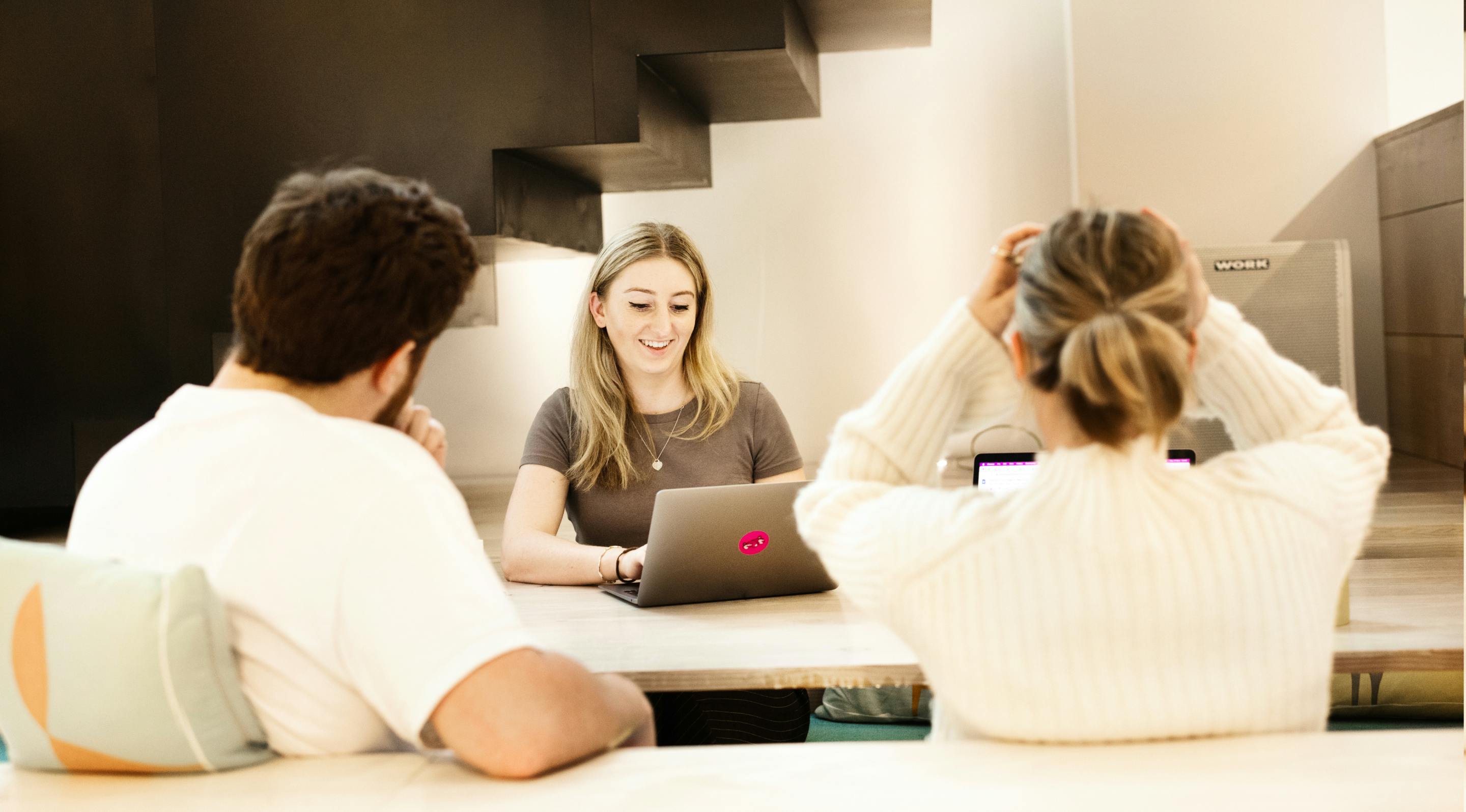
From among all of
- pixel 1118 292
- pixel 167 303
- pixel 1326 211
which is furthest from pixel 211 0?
pixel 1326 211

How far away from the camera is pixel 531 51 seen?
2.72 metres

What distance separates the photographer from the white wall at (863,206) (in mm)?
4660

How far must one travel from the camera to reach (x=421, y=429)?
51.6 inches

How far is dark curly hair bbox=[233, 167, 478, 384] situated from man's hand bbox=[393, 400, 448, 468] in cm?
12

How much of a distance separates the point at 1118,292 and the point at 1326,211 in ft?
12.8

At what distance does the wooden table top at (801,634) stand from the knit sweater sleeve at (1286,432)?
34 centimetres

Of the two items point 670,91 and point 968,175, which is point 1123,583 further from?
point 968,175

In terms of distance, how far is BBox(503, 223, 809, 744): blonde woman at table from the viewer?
7.41ft

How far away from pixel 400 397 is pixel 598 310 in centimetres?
122

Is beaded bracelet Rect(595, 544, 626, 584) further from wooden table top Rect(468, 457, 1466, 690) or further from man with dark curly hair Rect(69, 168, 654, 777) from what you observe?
man with dark curly hair Rect(69, 168, 654, 777)

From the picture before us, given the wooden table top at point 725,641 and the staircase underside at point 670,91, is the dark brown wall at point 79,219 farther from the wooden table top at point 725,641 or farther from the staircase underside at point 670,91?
the wooden table top at point 725,641

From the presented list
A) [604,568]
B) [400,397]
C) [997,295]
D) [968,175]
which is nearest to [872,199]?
[968,175]

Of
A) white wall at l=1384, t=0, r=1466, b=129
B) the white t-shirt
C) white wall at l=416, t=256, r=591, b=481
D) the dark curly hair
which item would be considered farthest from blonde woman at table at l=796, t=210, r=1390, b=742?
white wall at l=416, t=256, r=591, b=481

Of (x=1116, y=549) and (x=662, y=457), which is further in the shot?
(x=662, y=457)
